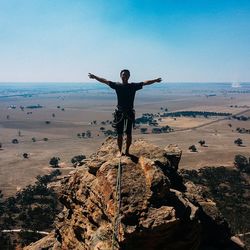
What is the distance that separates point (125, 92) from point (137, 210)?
3.27 meters

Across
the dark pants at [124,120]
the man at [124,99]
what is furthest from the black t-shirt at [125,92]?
the dark pants at [124,120]

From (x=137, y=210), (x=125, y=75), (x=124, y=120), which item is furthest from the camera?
(x=124, y=120)

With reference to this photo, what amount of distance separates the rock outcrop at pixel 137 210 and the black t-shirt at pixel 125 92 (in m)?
1.45

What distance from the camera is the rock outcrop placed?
857cm

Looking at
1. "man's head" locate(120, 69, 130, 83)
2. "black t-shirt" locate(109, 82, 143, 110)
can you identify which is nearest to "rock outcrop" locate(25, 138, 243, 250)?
"black t-shirt" locate(109, 82, 143, 110)

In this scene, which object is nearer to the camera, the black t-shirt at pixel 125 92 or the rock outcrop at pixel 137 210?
the rock outcrop at pixel 137 210

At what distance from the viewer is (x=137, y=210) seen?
8734 millimetres

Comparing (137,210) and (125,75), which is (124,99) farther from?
(137,210)

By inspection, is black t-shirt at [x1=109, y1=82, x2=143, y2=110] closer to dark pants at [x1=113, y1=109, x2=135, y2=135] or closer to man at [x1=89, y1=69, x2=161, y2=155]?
man at [x1=89, y1=69, x2=161, y2=155]

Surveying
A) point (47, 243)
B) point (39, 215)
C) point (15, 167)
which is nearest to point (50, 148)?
point (15, 167)

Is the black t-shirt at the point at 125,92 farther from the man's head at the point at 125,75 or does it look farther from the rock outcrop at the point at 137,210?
the rock outcrop at the point at 137,210

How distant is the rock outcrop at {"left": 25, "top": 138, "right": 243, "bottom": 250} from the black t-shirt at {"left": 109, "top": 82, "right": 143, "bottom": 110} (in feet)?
4.75

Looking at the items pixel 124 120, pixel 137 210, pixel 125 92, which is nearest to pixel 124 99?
pixel 125 92

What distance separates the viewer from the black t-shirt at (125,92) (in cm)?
1041
